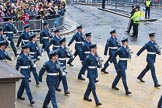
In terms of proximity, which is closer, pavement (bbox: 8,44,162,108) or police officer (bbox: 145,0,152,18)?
pavement (bbox: 8,44,162,108)

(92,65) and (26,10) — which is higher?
(26,10)

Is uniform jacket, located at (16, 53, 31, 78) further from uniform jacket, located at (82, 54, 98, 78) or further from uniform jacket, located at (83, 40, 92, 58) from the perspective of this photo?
uniform jacket, located at (83, 40, 92, 58)

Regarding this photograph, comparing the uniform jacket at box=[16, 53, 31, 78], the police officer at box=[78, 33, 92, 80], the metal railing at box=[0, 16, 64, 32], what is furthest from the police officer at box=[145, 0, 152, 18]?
the uniform jacket at box=[16, 53, 31, 78]

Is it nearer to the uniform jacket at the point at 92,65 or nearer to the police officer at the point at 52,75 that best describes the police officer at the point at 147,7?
the uniform jacket at the point at 92,65

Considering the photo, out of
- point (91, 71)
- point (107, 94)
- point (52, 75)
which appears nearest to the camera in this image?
point (52, 75)

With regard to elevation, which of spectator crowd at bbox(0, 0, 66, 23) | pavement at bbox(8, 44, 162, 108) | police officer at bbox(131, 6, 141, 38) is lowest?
pavement at bbox(8, 44, 162, 108)

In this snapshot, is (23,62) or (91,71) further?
(91,71)

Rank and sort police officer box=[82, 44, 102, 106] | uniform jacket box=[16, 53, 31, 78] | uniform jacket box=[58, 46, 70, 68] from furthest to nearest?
uniform jacket box=[58, 46, 70, 68], police officer box=[82, 44, 102, 106], uniform jacket box=[16, 53, 31, 78]

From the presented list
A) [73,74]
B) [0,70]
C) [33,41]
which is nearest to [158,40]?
[73,74]

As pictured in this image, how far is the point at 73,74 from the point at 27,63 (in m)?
4.24

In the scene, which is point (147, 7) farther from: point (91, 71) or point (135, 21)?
point (91, 71)

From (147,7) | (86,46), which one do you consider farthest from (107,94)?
(147,7)

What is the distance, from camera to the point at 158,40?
88.1 ft

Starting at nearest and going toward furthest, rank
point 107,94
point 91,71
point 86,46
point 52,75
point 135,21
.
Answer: point 52,75 < point 91,71 < point 107,94 < point 86,46 < point 135,21
